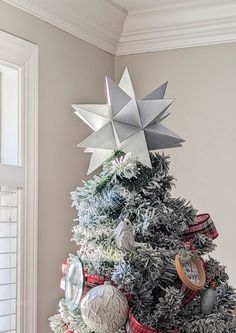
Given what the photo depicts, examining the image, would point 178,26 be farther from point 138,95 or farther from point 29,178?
point 29,178

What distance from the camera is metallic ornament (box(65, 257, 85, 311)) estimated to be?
1704mm

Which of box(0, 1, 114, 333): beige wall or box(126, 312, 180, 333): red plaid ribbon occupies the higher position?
box(0, 1, 114, 333): beige wall

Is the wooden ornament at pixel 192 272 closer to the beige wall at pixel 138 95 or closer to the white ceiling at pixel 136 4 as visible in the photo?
the beige wall at pixel 138 95

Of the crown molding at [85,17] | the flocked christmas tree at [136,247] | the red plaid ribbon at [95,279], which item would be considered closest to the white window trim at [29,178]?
the crown molding at [85,17]

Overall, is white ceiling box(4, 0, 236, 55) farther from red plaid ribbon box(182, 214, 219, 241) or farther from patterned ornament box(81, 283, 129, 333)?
patterned ornament box(81, 283, 129, 333)

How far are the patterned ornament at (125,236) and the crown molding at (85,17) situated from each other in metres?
0.99

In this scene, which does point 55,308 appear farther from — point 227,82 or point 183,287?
point 227,82

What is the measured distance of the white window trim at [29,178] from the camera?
7.45 feet

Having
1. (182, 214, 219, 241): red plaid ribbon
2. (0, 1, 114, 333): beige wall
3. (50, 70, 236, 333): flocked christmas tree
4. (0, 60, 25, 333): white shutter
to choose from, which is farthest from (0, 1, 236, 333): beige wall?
(182, 214, 219, 241): red plaid ribbon

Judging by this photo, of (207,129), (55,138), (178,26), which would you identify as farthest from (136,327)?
(178,26)

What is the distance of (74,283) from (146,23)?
1461 millimetres

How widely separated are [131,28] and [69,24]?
0.40m

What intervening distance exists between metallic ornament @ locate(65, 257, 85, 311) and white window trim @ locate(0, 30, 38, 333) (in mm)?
539

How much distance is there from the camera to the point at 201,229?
73.6 inches
